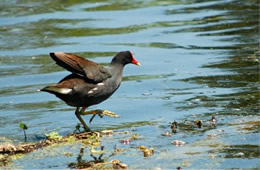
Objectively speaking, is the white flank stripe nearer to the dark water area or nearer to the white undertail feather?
the white undertail feather

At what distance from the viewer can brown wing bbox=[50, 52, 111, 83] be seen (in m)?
6.98

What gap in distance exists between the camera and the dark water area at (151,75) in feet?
20.7

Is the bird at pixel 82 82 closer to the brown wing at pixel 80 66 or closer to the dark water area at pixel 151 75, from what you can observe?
the brown wing at pixel 80 66

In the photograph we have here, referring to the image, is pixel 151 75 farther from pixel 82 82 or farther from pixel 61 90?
pixel 61 90

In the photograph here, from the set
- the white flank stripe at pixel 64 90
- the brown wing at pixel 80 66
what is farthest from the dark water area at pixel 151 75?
the brown wing at pixel 80 66

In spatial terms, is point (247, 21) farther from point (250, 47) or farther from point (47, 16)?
point (47, 16)

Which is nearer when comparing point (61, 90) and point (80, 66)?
point (61, 90)

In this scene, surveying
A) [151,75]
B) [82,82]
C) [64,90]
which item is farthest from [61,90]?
[151,75]

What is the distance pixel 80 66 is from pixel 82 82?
0.21 metres

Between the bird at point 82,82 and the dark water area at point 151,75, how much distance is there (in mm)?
419

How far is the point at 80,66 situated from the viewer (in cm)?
709

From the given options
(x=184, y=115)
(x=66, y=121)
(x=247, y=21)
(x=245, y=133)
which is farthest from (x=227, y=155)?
(x=247, y=21)

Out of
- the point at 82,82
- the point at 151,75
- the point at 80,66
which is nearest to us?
the point at 80,66

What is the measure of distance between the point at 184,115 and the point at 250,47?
3842mm
